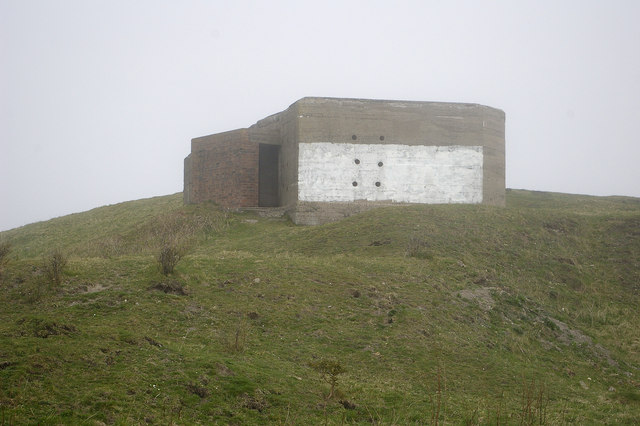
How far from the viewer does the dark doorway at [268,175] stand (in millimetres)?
27266

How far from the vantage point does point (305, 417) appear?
8.16 m

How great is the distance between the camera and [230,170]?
26.1 meters

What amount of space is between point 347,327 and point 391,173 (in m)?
13.1

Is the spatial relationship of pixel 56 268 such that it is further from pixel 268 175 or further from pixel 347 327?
pixel 268 175

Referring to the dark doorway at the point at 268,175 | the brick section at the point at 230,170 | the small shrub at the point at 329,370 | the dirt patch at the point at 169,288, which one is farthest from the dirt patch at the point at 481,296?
the dark doorway at the point at 268,175

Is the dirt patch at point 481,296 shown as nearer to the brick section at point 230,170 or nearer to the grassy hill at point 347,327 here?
the grassy hill at point 347,327

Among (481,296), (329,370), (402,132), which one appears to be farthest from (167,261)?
(402,132)

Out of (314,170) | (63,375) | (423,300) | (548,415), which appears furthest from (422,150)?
(63,375)

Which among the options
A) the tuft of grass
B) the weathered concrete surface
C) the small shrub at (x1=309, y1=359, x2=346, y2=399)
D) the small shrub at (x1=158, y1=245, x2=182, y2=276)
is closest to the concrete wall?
the weathered concrete surface

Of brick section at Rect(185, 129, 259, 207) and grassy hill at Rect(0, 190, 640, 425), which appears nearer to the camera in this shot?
grassy hill at Rect(0, 190, 640, 425)

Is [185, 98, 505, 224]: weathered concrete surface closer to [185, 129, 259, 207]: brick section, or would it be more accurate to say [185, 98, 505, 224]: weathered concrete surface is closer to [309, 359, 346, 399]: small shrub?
[185, 129, 259, 207]: brick section

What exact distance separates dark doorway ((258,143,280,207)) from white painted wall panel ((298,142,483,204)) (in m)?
3.24

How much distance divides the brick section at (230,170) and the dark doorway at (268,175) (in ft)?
3.14

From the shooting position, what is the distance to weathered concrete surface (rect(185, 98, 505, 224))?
79.8 feet
